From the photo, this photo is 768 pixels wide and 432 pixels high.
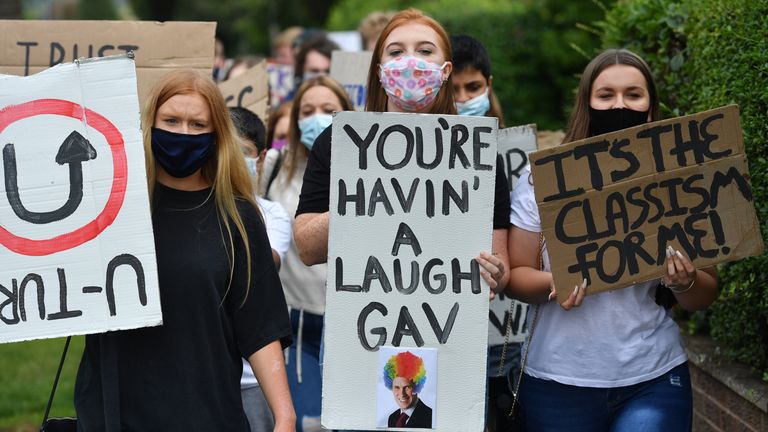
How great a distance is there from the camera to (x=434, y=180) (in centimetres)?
371

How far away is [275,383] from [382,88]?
109cm

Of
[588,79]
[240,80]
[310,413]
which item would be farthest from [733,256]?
[240,80]

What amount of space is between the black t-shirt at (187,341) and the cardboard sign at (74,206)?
0.44ft

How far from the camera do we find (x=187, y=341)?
141 inches

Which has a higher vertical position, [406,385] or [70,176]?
[70,176]

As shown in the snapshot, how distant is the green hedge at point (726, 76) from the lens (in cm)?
432

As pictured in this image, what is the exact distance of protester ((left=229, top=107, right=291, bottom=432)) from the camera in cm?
446

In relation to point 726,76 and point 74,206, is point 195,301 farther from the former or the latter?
point 726,76

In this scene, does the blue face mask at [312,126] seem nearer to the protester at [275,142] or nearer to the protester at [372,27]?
the protester at [275,142]

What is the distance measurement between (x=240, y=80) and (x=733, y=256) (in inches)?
135

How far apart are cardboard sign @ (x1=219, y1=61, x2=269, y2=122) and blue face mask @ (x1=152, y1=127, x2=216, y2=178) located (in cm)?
263

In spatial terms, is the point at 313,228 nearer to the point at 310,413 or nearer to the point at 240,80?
the point at 310,413

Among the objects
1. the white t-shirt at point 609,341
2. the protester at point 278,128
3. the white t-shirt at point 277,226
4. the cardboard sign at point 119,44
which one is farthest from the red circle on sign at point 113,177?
the protester at point 278,128

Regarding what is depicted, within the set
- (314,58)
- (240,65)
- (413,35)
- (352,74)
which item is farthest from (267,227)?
(240,65)
